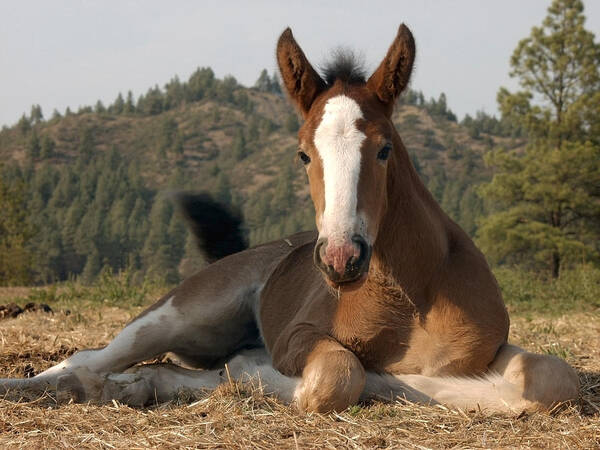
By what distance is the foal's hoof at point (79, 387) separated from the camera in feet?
12.8

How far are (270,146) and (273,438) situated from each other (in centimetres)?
12944

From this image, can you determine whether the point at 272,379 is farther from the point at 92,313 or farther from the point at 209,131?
the point at 209,131

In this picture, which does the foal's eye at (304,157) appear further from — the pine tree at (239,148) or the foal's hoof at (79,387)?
the pine tree at (239,148)

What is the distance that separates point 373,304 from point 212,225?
10.8 ft

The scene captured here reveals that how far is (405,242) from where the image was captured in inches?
149

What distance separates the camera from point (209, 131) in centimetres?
14575

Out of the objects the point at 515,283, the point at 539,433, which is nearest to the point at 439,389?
the point at 539,433

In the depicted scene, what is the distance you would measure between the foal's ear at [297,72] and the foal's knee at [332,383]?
141cm

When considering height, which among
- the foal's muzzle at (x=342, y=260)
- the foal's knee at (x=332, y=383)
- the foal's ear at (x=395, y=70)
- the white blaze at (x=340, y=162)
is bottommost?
the foal's knee at (x=332, y=383)

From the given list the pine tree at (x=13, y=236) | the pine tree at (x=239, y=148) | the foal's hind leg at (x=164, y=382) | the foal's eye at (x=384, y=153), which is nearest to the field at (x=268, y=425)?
the foal's hind leg at (x=164, y=382)

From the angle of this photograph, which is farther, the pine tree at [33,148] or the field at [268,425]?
the pine tree at [33,148]

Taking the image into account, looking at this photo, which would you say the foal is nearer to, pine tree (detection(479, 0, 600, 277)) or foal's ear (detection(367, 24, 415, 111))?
foal's ear (detection(367, 24, 415, 111))

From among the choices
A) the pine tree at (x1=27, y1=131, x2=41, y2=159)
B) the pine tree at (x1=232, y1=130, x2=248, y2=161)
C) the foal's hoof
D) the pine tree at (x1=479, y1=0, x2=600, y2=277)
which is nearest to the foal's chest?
the foal's hoof

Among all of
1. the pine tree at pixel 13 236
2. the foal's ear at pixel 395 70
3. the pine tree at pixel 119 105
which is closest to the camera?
the foal's ear at pixel 395 70
